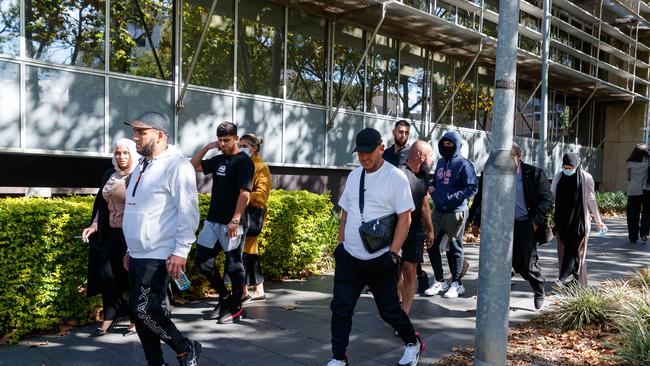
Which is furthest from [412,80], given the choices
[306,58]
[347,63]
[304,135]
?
[304,135]

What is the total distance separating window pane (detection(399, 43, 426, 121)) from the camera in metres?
14.9

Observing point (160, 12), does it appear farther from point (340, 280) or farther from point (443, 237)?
point (340, 280)

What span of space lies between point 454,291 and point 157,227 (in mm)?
4195

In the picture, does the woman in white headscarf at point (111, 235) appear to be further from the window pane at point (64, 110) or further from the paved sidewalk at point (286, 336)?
Answer: the window pane at point (64, 110)

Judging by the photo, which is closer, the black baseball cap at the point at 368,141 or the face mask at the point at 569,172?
the black baseball cap at the point at 368,141

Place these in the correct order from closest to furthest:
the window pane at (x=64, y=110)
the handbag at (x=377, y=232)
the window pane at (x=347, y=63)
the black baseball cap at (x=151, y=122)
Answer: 1. the black baseball cap at (x=151, y=122)
2. the handbag at (x=377, y=232)
3. the window pane at (x=64, y=110)
4. the window pane at (x=347, y=63)

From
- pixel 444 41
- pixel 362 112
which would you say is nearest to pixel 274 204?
pixel 362 112

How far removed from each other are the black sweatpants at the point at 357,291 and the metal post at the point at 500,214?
2.23 feet

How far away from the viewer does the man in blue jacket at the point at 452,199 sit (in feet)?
21.0

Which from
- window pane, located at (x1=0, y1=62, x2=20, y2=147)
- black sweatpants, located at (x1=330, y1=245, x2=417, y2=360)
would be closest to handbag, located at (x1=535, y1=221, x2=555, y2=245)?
black sweatpants, located at (x1=330, y1=245, x2=417, y2=360)

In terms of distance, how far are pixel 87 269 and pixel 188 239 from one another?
2127mm

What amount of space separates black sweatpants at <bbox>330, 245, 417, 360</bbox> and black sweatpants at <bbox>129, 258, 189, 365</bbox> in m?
1.18

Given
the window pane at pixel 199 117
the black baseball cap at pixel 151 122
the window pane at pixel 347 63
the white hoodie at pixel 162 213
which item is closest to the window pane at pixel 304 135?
the window pane at pixel 347 63

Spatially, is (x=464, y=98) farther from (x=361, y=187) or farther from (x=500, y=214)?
(x=500, y=214)
